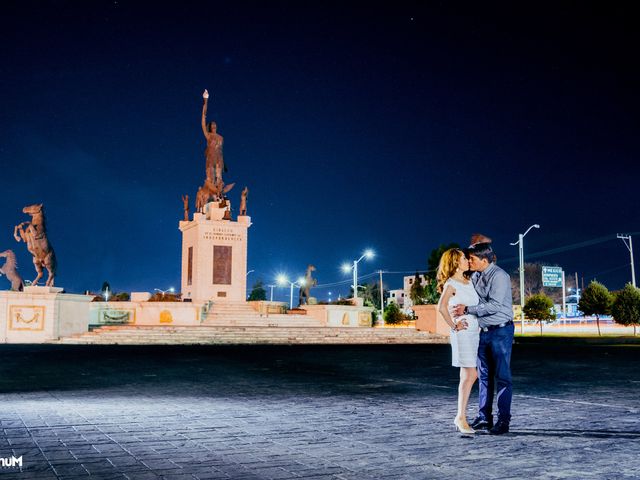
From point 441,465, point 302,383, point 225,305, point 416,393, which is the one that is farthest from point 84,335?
point 441,465

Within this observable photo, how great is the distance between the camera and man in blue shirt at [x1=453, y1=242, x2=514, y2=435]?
21.0ft

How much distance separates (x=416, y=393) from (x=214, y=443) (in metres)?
4.61

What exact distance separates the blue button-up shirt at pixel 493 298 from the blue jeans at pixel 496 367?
0.13 m

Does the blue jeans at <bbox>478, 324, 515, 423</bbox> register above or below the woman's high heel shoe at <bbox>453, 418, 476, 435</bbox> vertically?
above

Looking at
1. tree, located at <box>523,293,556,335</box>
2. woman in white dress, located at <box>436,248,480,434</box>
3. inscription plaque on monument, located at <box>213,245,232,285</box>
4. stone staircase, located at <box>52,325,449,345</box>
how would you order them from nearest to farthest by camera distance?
1. woman in white dress, located at <box>436,248,480,434</box>
2. stone staircase, located at <box>52,325,449,345</box>
3. inscription plaque on monument, located at <box>213,245,232,285</box>
4. tree, located at <box>523,293,556,335</box>

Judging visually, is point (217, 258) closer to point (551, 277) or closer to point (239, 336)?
point (239, 336)

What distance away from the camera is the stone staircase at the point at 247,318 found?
3378 centimetres

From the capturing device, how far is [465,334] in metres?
6.49

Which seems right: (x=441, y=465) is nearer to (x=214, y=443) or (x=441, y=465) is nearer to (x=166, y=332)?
(x=214, y=443)

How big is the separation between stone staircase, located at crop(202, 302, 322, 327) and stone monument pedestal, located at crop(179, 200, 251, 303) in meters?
1.79

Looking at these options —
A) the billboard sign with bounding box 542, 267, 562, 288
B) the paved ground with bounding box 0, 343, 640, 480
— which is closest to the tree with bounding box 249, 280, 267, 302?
the billboard sign with bounding box 542, 267, 562, 288

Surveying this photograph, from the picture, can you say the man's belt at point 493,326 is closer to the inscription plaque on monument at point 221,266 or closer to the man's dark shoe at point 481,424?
the man's dark shoe at point 481,424

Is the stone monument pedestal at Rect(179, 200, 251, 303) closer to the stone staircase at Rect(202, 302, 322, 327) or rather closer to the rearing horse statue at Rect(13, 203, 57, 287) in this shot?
the stone staircase at Rect(202, 302, 322, 327)

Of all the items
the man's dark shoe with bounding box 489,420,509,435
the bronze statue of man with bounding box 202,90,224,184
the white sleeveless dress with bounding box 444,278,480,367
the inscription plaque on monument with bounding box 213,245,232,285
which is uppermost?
the bronze statue of man with bounding box 202,90,224,184
